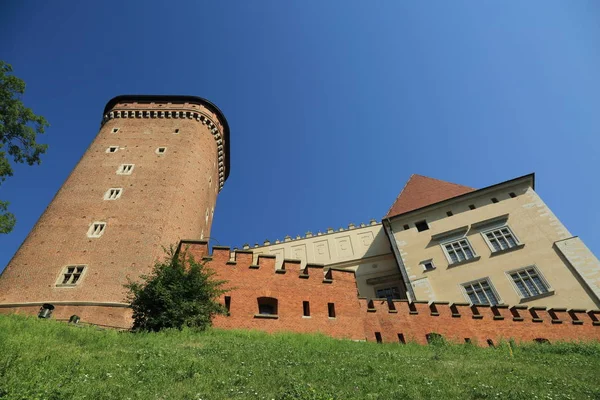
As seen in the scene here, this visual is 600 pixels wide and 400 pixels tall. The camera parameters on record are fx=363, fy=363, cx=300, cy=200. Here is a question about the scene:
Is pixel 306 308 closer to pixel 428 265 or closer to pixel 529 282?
pixel 428 265

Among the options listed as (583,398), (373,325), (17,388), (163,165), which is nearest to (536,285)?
(373,325)

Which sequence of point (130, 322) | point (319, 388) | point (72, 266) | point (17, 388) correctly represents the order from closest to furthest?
point (17, 388)
point (319, 388)
point (130, 322)
point (72, 266)

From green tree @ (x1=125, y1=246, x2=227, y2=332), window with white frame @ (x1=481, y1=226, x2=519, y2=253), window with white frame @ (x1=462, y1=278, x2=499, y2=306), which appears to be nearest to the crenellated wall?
green tree @ (x1=125, y1=246, x2=227, y2=332)

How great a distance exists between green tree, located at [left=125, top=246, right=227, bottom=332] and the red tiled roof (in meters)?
18.1

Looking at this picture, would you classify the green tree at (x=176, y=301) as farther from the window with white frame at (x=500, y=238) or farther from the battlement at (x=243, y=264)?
the window with white frame at (x=500, y=238)

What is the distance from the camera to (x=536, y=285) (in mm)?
20078

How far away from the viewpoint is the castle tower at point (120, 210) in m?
18.0

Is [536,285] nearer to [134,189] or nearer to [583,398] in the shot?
[583,398]

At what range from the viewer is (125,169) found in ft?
82.6

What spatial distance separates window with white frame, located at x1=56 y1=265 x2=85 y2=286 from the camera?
18.4 meters

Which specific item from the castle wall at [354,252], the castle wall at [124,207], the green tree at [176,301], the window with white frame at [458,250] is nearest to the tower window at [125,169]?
the castle wall at [124,207]

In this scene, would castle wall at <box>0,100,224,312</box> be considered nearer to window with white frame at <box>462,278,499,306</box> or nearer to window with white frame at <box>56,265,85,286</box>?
window with white frame at <box>56,265,85,286</box>

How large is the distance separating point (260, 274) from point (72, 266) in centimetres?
1120

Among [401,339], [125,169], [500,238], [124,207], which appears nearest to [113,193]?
[124,207]
